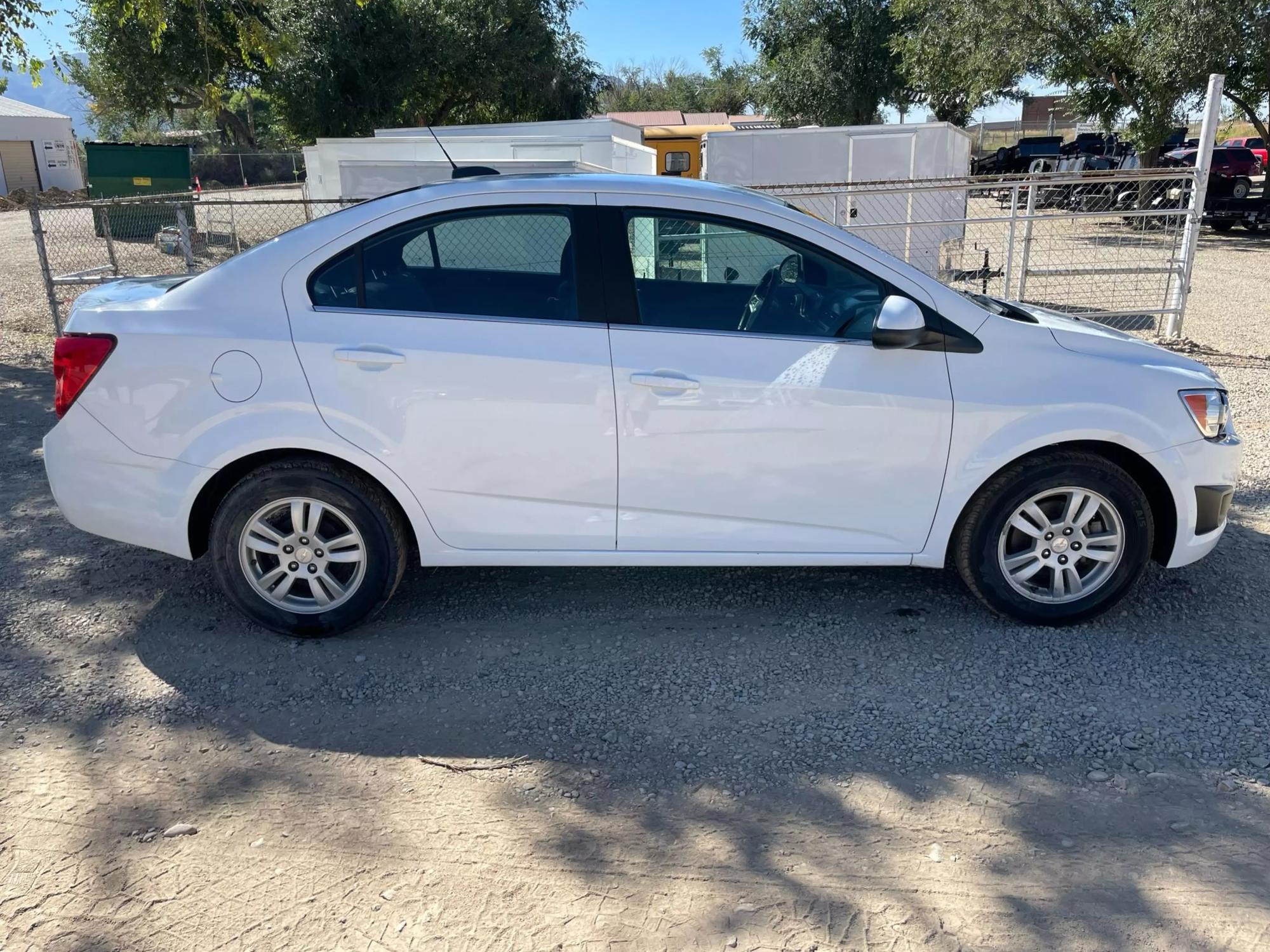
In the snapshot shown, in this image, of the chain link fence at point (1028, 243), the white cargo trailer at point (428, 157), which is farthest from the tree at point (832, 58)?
the white cargo trailer at point (428, 157)

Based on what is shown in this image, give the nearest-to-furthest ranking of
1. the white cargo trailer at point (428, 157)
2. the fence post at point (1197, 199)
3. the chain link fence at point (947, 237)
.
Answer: the chain link fence at point (947, 237) < the fence post at point (1197, 199) < the white cargo trailer at point (428, 157)

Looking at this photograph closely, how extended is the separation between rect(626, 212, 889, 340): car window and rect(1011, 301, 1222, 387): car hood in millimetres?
780

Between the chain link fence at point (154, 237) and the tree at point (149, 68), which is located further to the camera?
the tree at point (149, 68)

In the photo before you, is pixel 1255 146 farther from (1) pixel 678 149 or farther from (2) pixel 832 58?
(1) pixel 678 149

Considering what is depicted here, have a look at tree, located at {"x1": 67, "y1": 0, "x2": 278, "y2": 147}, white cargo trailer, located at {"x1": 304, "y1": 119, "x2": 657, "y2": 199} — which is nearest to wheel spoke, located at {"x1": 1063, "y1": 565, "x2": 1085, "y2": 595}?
white cargo trailer, located at {"x1": 304, "y1": 119, "x2": 657, "y2": 199}

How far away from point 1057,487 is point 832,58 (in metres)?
33.6

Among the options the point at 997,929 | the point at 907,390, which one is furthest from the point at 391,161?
the point at 997,929

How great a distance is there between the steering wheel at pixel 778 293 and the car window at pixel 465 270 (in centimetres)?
68

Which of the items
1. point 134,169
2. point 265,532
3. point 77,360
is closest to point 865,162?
point 265,532

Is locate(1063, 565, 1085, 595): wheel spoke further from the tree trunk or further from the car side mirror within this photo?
the tree trunk

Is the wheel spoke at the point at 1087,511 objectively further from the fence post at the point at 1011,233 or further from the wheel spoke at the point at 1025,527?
the fence post at the point at 1011,233

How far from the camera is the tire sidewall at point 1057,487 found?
396cm

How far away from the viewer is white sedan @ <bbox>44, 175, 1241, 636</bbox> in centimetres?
381

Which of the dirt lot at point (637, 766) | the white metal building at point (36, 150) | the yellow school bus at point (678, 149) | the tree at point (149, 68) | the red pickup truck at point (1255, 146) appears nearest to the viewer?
the dirt lot at point (637, 766)
